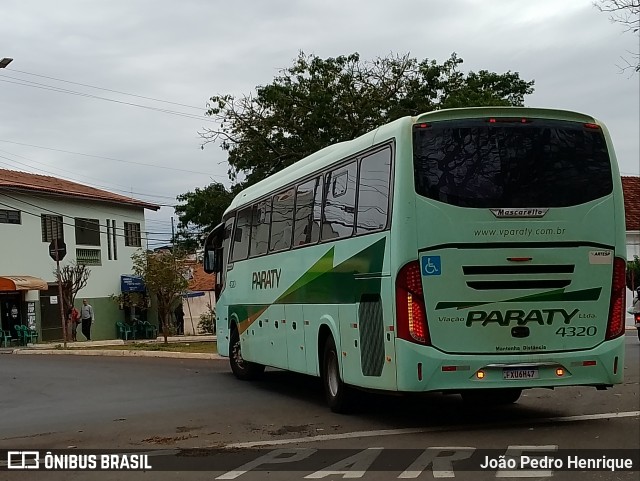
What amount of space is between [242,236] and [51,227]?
29252 mm

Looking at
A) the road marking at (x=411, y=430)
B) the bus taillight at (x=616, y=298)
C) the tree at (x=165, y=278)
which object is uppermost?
the tree at (x=165, y=278)

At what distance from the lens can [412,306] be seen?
34.9 ft

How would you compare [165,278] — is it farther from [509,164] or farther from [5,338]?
[509,164]

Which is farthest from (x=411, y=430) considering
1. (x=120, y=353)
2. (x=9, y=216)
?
(x=9, y=216)

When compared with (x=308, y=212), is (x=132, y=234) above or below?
above

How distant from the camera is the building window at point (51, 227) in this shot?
45.0 meters

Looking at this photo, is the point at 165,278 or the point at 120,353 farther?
the point at 165,278

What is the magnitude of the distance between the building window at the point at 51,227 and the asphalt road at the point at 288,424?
27395 millimetres

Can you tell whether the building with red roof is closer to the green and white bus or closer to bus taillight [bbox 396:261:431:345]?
the green and white bus

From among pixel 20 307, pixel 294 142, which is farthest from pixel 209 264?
pixel 20 307

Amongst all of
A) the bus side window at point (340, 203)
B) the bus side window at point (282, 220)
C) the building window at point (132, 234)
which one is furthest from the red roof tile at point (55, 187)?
the bus side window at point (340, 203)

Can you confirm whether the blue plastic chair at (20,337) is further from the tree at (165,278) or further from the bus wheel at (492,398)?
the bus wheel at (492,398)

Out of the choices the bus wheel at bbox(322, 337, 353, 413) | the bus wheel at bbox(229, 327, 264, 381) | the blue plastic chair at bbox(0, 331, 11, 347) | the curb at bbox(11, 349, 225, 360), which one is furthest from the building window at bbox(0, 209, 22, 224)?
the bus wheel at bbox(322, 337, 353, 413)

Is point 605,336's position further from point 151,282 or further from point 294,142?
point 294,142
